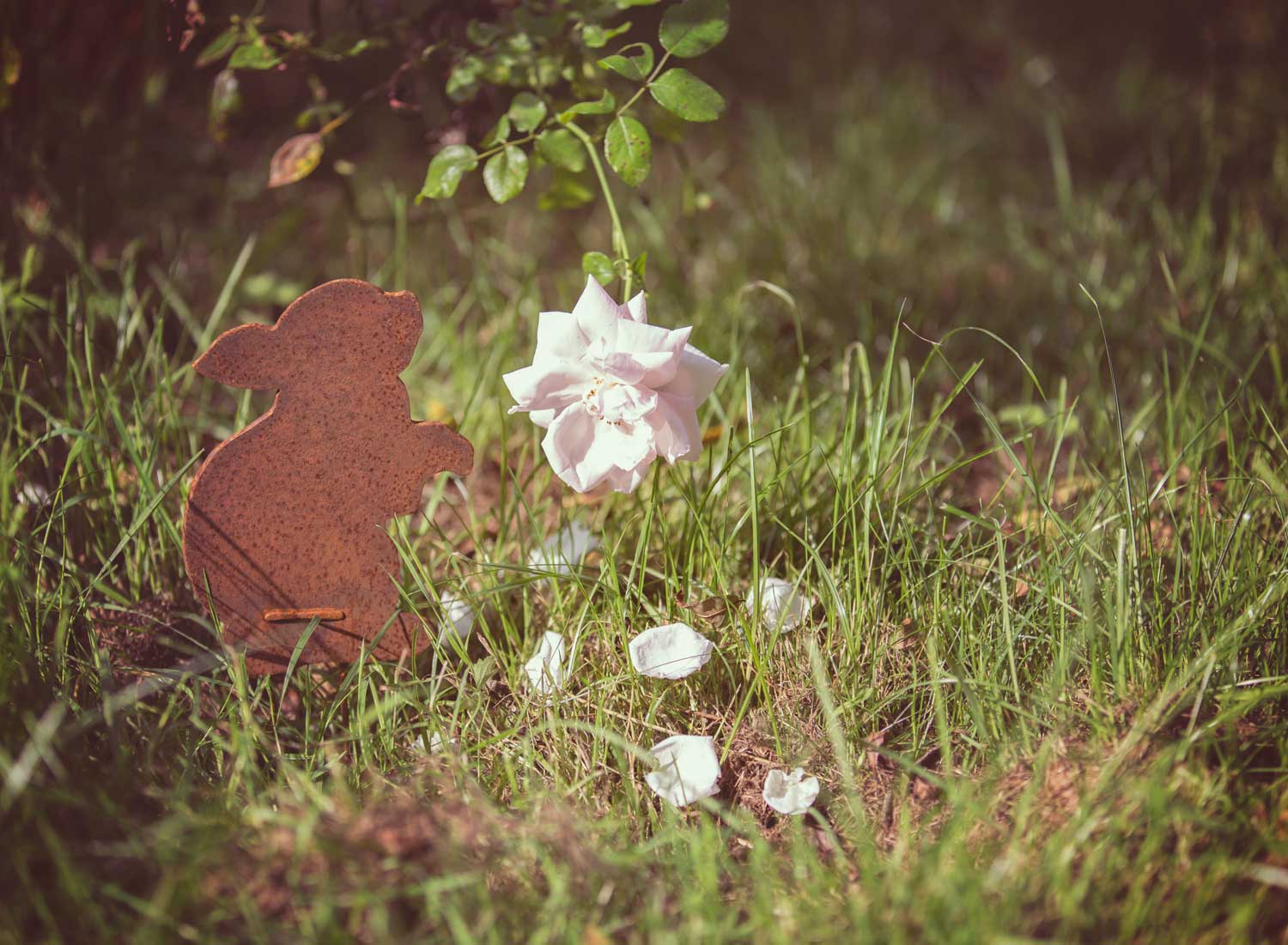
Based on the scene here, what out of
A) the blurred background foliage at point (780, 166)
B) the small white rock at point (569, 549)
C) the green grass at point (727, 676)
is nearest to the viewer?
the green grass at point (727, 676)

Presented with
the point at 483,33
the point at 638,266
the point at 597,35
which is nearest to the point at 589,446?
the point at 638,266

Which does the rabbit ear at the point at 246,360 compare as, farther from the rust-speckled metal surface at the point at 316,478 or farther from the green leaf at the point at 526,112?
the green leaf at the point at 526,112

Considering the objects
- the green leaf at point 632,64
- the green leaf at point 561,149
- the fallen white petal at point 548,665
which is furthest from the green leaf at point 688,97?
the fallen white petal at point 548,665

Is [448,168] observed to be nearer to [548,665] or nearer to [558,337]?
[558,337]

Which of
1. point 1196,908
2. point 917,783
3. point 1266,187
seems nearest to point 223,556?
point 917,783

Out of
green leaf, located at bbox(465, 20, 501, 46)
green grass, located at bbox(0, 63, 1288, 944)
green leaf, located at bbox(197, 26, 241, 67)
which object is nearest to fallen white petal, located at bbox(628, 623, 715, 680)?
green grass, located at bbox(0, 63, 1288, 944)

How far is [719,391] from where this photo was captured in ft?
5.94

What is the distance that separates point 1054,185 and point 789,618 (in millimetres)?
2007

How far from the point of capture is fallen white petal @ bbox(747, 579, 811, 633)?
4.31ft

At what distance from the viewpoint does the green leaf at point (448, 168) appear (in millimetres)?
1330

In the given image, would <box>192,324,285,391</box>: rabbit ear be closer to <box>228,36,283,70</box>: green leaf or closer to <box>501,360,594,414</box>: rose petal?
<box>501,360,594,414</box>: rose petal

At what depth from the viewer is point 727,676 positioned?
1.34 m

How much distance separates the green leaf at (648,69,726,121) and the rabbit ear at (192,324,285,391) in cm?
59

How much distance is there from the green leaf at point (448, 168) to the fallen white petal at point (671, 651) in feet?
2.20
